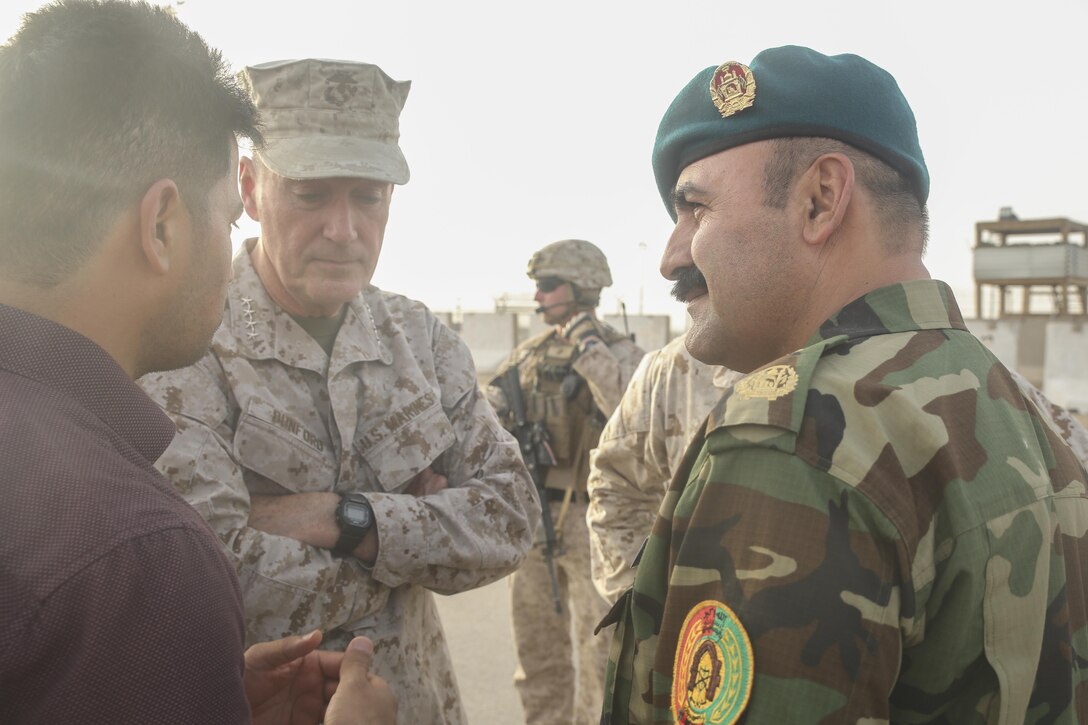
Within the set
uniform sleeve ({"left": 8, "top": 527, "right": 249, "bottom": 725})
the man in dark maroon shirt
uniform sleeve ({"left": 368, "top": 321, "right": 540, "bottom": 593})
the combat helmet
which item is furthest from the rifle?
uniform sleeve ({"left": 8, "top": 527, "right": 249, "bottom": 725})

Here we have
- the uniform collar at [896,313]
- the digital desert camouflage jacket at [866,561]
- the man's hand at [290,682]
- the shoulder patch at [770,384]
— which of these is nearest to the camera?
the digital desert camouflage jacket at [866,561]

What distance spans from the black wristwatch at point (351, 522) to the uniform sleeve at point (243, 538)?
4cm

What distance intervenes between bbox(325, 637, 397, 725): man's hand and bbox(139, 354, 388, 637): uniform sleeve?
0.42m

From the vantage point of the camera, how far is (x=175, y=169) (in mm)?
1285

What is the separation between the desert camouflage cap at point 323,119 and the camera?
2.23 meters

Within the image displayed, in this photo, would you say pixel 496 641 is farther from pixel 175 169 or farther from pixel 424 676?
pixel 175 169

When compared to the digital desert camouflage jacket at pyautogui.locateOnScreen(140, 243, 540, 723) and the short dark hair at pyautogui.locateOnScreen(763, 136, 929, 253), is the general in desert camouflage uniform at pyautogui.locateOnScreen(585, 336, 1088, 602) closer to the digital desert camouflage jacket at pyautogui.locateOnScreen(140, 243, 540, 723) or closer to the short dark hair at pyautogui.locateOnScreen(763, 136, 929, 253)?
the digital desert camouflage jacket at pyautogui.locateOnScreen(140, 243, 540, 723)

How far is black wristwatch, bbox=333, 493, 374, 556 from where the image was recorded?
2.09 metres

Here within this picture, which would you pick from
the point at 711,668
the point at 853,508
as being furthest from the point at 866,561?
the point at 711,668

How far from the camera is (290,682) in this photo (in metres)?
1.71

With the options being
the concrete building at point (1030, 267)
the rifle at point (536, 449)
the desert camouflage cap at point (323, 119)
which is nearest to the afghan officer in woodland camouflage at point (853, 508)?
the desert camouflage cap at point (323, 119)

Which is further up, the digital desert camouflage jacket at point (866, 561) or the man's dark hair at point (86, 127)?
the man's dark hair at point (86, 127)

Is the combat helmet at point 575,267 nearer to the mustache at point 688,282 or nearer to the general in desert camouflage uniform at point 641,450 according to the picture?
the general in desert camouflage uniform at point 641,450

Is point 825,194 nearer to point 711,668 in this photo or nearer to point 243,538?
point 711,668
